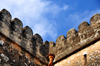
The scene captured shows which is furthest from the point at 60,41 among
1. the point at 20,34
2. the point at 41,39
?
the point at 20,34

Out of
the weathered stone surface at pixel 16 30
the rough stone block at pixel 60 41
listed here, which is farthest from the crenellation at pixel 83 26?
the weathered stone surface at pixel 16 30

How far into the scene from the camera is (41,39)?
29.3 ft

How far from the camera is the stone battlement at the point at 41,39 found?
7.18 meters

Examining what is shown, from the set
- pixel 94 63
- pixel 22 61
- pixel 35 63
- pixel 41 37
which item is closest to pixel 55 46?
pixel 41 37

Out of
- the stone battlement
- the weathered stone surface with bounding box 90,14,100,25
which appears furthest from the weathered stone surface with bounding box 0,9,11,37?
the weathered stone surface with bounding box 90,14,100,25

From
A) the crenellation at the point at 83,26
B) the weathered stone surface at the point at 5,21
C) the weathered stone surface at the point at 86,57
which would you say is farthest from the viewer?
the crenellation at the point at 83,26

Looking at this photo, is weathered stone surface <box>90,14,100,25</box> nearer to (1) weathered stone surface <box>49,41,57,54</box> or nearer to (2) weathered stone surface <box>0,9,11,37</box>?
(1) weathered stone surface <box>49,41,57,54</box>

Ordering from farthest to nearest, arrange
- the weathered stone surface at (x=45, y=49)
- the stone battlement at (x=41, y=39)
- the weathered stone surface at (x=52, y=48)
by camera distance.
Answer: the weathered stone surface at (x=52, y=48) < the weathered stone surface at (x=45, y=49) < the stone battlement at (x=41, y=39)

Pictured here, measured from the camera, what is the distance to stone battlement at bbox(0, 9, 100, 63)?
7180 millimetres

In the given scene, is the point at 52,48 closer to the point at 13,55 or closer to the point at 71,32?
the point at 71,32

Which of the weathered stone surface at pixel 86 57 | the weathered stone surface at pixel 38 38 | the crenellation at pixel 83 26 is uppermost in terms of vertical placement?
the weathered stone surface at pixel 38 38

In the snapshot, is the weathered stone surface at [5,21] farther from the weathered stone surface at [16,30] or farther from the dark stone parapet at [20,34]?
the weathered stone surface at [16,30]

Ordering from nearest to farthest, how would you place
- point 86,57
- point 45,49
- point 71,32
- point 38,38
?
1. point 86,57
2. point 71,32
3. point 38,38
4. point 45,49

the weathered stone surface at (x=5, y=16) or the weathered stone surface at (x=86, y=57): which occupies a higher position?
the weathered stone surface at (x=5, y=16)
